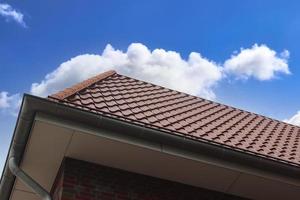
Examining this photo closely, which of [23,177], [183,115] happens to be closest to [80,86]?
[183,115]

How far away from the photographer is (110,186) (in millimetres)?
6227

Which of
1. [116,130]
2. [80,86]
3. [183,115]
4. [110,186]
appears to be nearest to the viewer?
[116,130]

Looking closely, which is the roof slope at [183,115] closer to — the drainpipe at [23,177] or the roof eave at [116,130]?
the roof eave at [116,130]

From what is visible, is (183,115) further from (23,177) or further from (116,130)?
(23,177)

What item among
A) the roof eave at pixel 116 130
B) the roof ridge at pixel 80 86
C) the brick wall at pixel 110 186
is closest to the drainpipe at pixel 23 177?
the roof eave at pixel 116 130

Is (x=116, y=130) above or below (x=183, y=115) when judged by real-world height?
above

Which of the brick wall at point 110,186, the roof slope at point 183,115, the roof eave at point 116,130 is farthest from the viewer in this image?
the roof slope at point 183,115

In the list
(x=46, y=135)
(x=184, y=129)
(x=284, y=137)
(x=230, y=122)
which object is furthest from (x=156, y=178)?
(x=284, y=137)

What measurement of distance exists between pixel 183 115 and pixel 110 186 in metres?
2.05

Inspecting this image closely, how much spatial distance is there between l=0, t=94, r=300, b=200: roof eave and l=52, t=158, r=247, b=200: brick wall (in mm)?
637

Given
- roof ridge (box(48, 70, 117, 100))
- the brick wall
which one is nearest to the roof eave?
roof ridge (box(48, 70, 117, 100))

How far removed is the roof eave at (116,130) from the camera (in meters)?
5.60

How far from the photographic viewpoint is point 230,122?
8727 mm

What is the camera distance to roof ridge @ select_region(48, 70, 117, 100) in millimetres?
6202
